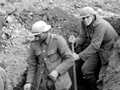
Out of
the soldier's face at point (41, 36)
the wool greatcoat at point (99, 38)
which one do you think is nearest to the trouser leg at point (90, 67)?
the wool greatcoat at point (99, 38)

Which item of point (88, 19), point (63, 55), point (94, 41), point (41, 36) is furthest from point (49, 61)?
point (88, 19)

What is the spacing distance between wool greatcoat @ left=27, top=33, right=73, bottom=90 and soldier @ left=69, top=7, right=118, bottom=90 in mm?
898

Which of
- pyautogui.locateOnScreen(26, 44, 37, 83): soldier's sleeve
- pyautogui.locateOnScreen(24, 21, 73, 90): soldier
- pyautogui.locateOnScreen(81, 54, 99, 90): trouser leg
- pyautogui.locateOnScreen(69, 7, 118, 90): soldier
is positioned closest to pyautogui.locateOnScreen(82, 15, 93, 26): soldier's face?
pyautogui.locateOnScreen(69, 7, 118, 90): soldier

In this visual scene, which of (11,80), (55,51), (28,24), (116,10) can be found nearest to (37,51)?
(55,51)

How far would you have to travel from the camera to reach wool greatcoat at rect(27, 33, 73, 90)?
15.5 ft

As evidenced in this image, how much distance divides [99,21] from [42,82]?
203 cm

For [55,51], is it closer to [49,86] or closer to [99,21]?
[49,86]

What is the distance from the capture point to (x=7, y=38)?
20.6 feet

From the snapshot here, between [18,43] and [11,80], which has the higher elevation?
[18,43]

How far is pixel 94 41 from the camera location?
220 inches

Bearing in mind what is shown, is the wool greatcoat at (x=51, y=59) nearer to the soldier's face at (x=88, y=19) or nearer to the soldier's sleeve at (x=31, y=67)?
the soldier's sleeve at (x=31, y=67)

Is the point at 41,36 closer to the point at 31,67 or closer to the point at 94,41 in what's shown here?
the point at 31,67

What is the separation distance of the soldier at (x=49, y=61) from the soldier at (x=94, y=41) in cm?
92

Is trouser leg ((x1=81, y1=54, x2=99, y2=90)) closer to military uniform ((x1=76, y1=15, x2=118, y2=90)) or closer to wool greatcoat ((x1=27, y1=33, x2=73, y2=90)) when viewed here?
military uniform ((x1=76, y1=15, x2=118, y2=90))
